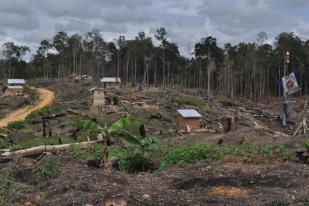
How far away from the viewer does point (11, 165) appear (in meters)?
13.2

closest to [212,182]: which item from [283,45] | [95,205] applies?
[95,205]

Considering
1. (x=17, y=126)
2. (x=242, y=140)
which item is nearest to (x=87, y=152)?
(x=242, y=140)

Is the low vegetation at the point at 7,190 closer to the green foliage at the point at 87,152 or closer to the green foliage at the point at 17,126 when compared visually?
the green foliage at the point at 87,152

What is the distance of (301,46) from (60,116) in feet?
161

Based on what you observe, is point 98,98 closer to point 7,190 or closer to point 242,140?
point 242,140

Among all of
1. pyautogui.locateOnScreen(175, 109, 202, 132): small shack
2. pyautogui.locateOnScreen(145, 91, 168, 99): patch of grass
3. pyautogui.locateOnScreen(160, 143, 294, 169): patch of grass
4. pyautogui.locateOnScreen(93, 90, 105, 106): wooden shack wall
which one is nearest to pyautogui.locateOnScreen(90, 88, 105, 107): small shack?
pyautogui.locateOnScreen(93, 90, 105, 106): wooden shack wall

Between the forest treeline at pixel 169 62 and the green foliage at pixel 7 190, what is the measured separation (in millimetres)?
61073

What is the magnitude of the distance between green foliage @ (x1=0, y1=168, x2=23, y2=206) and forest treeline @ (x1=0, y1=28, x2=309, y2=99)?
200ft

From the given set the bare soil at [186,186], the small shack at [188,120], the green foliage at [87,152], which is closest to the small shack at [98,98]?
the small shack at [188,120]

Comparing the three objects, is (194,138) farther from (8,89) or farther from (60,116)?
(8,89)

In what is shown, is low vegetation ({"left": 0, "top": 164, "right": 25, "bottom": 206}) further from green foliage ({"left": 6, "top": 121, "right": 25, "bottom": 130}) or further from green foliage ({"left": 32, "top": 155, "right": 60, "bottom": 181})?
green foliage ({"left": 6, "top": 121, "right": 25, "bottom": 130})

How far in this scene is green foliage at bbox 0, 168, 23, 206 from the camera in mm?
9945

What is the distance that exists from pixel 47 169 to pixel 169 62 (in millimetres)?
76259

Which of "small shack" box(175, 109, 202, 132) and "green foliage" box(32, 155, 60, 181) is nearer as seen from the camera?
"green foliage" box(32, 155, 60, 181)
